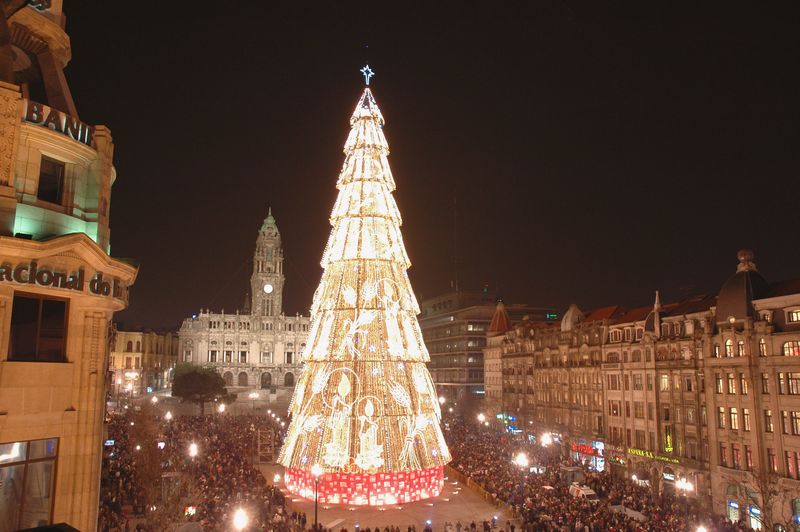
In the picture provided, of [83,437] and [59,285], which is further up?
[59,285]

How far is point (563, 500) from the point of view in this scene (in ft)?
101

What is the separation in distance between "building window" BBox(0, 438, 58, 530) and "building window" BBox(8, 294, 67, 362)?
2.25 metres

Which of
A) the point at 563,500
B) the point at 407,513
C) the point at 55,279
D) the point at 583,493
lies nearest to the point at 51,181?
the point at 55,279

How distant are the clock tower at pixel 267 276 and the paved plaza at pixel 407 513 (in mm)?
123794

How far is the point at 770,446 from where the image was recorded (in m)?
35.1

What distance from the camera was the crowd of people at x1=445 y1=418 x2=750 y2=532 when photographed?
27.1 metres

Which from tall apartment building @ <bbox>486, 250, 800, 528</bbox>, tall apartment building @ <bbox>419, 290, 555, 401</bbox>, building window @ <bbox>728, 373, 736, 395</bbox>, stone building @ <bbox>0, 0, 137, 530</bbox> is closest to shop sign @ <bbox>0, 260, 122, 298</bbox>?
→ stone building @ <bbox>0, 0, 137, 530</bbox>

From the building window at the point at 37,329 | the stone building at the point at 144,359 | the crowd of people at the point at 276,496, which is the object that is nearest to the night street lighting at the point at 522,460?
the crowd of people at the point at 276,496

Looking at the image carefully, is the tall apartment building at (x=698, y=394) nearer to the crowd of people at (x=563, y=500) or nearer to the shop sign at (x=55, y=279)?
the crowd of people at (x=563, y=500)

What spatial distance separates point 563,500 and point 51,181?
27.5 meters

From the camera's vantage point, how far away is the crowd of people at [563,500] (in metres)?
27.1

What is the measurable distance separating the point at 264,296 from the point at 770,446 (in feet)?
437

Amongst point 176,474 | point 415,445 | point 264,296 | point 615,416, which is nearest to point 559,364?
point 615,416

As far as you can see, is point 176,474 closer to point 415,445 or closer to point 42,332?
point 415,445
